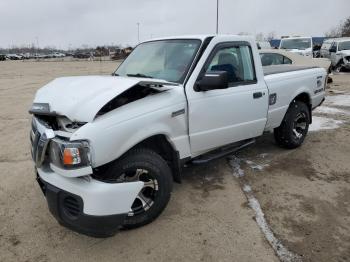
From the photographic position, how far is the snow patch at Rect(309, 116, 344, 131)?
7395 mm

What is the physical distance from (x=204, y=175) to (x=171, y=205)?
998mm

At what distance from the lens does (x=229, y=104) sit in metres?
4.22

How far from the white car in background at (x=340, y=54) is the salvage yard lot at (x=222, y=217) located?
16.2 metres

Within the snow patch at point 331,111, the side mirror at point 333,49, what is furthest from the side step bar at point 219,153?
the side mirror at point 333,49

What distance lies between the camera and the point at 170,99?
3.61m

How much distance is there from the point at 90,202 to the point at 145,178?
0.68 meters

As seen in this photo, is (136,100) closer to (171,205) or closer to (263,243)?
(171,205)

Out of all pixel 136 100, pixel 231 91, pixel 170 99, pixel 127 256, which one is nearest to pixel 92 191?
pixel 127 256

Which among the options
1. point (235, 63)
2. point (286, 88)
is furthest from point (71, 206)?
point (286, 88)

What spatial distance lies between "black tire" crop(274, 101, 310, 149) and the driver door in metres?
0.84

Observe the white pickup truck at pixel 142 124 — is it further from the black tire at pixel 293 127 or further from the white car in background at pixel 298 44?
the white car in background at pixel 298 44

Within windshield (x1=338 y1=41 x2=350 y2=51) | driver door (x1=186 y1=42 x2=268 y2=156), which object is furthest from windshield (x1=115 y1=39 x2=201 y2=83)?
windshield (x1=338 y1=41 x2=350 y2=51)

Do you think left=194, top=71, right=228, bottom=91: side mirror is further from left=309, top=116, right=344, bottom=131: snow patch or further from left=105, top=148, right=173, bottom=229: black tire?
left=309, top=116, right=344, bottom=131: snow patch

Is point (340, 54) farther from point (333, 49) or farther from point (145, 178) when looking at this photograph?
point (145, 178)
